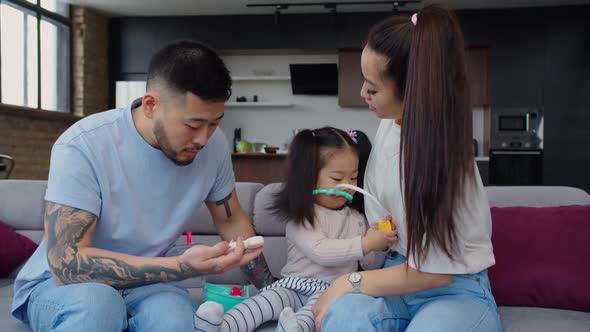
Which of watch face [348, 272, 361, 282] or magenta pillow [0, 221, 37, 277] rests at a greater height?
watch face [348, 272, 361, 282]

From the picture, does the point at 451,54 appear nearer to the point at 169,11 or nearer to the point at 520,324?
the point at 520,324

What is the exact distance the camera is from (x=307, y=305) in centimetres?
164

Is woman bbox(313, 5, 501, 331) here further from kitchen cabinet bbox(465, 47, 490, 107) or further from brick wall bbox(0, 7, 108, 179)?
kitchen cabinet bbox(465, 47, 490, 107)

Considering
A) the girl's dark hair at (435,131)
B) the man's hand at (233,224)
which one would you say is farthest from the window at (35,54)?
the girl's dark hair at (435,131)

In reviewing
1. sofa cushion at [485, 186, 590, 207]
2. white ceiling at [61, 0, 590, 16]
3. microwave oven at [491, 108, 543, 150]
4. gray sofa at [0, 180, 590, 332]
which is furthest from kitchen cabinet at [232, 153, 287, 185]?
sofa cushion at [485, 186, 590, 207]

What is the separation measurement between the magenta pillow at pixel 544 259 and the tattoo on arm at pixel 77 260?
1.00m

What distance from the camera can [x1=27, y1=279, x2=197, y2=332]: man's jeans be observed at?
1.29 metres

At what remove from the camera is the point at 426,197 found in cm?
125

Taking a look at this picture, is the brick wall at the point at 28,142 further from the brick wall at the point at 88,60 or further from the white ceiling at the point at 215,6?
the white ceiling at the point at 215,6

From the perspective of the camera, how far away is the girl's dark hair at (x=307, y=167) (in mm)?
1766

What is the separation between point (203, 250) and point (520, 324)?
94 centimetres

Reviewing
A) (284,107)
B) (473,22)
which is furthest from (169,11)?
(473,22)

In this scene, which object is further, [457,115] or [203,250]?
[203,250]

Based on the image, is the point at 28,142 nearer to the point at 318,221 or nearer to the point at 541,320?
the point at 318,221
